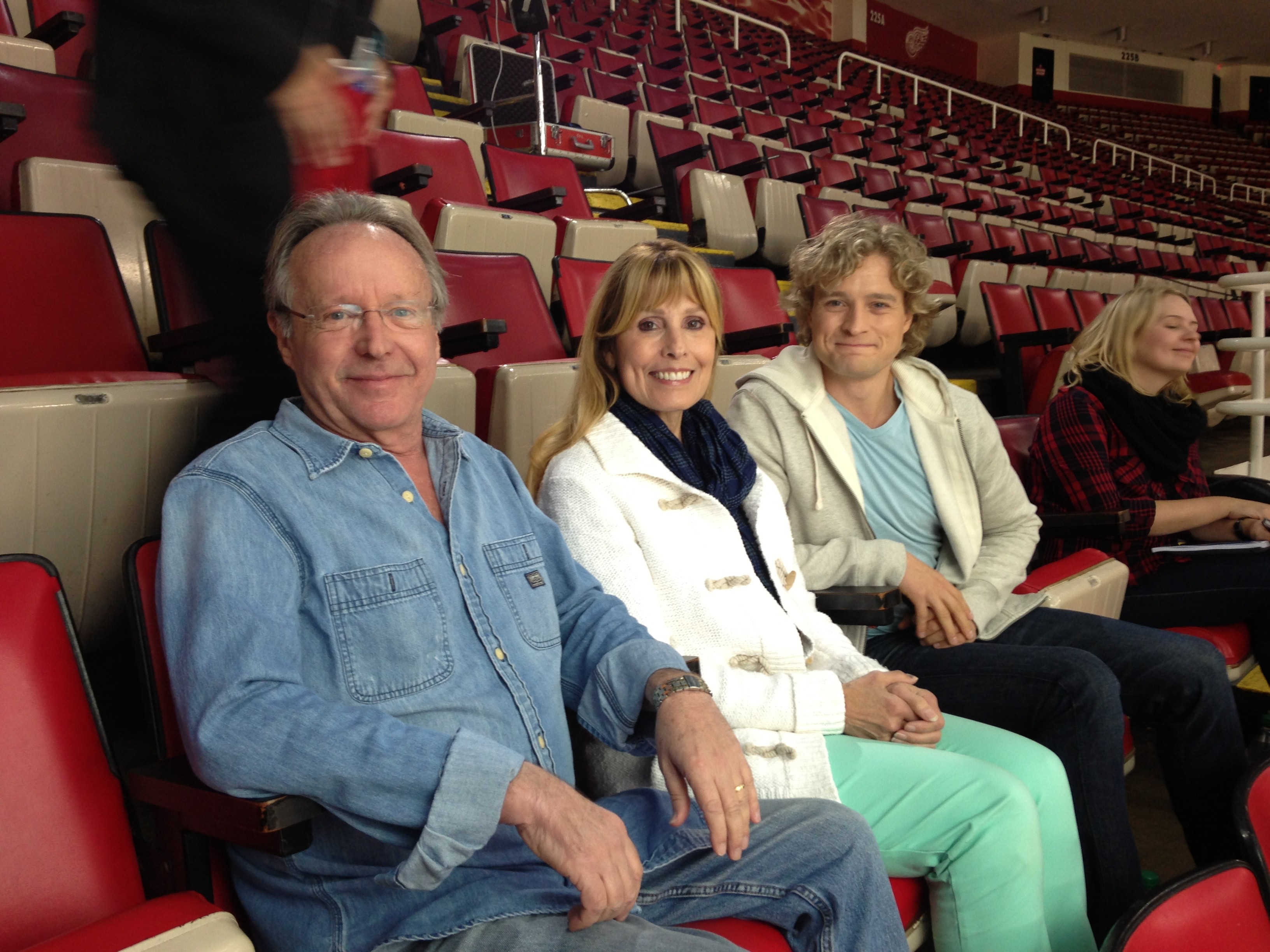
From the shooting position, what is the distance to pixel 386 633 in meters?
0.52

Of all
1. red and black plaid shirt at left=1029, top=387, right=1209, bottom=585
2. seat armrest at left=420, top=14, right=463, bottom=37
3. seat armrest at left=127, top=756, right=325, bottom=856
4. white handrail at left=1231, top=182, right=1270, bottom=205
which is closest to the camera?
seat armrest at left=127, top=756, right=325, bottom=856

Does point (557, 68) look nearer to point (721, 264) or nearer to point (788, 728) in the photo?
point (721, 264)

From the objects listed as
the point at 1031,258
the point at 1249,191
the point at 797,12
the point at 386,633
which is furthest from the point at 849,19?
the point at 386,633

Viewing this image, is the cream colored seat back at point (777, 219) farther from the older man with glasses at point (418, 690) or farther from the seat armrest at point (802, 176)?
the older man with glasses at point (418, 690)

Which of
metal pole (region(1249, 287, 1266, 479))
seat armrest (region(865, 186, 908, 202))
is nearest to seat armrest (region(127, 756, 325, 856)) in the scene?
metal pole (region(1249, 287, 1266, 479))

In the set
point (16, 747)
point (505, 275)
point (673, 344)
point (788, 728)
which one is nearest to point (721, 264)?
point (505, 275)

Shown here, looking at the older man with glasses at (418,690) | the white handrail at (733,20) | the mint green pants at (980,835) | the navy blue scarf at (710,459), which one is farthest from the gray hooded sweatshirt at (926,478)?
the white handrail at (733,20)

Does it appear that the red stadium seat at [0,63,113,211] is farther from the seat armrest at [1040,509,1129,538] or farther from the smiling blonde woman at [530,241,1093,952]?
the seat armrest at [1040,509,1129,538]

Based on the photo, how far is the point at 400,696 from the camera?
518mm

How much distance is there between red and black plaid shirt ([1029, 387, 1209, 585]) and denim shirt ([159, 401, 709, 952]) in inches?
29.4

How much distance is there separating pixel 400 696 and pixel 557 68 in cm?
307

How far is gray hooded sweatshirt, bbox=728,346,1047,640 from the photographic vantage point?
892 mm

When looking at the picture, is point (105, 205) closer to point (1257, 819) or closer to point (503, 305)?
point (503, 305)

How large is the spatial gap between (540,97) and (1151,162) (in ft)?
24.5
